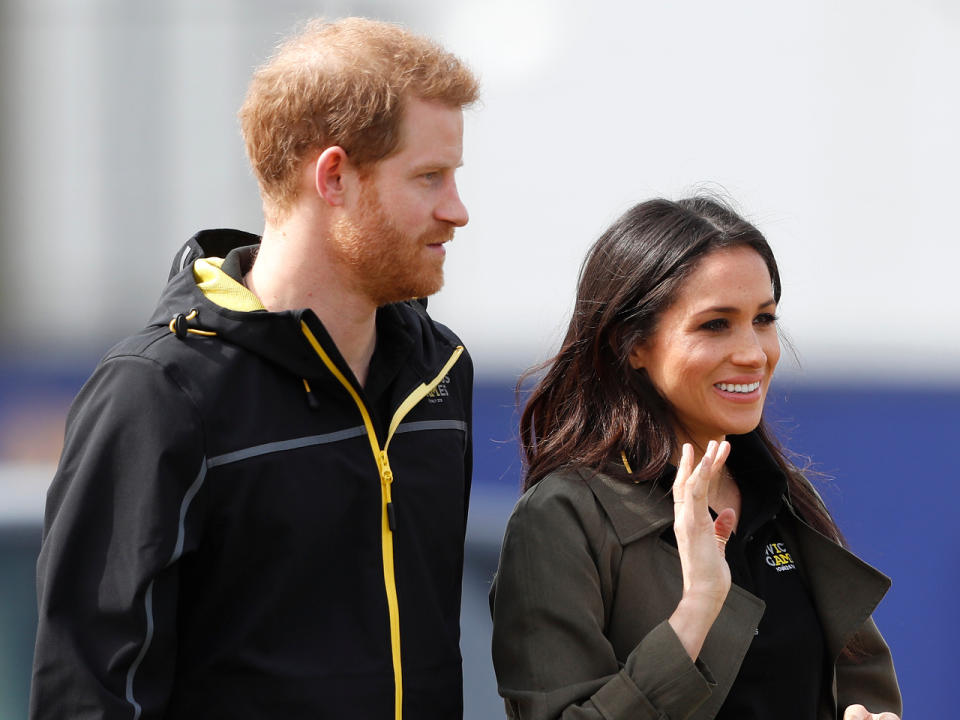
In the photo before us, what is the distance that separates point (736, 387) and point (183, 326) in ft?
3.00

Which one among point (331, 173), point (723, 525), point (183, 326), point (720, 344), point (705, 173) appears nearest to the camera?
point (183, 326)

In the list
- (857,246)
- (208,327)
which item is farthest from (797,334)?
(208,327)

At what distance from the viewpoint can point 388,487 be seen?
1984 millimetres

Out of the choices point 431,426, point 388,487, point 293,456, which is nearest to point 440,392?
point 431,426

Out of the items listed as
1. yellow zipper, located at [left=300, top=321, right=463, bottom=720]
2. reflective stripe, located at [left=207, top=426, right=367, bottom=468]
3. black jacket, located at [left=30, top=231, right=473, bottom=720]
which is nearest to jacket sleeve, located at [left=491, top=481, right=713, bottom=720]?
black jacket, located at [left=30, top=231, right=473, bottom=720]

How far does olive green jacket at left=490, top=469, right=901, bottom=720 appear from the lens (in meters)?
1.96

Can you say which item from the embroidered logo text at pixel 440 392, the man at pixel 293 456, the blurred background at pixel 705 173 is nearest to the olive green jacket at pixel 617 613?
the man at pixel 293 456

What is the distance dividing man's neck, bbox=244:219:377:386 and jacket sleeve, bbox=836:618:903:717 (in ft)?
3.19

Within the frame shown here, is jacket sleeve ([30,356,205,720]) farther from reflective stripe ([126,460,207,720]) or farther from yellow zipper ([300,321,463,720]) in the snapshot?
yellow zipper ([300,321,463,720])

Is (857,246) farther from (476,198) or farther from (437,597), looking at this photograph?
(437,597)

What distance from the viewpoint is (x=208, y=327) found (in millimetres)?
1912

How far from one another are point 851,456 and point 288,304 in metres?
2.31

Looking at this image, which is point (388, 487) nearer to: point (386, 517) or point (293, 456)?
point (386, 517)

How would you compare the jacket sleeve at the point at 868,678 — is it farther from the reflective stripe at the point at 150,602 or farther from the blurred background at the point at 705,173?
the blurred background at the point at 705,173
